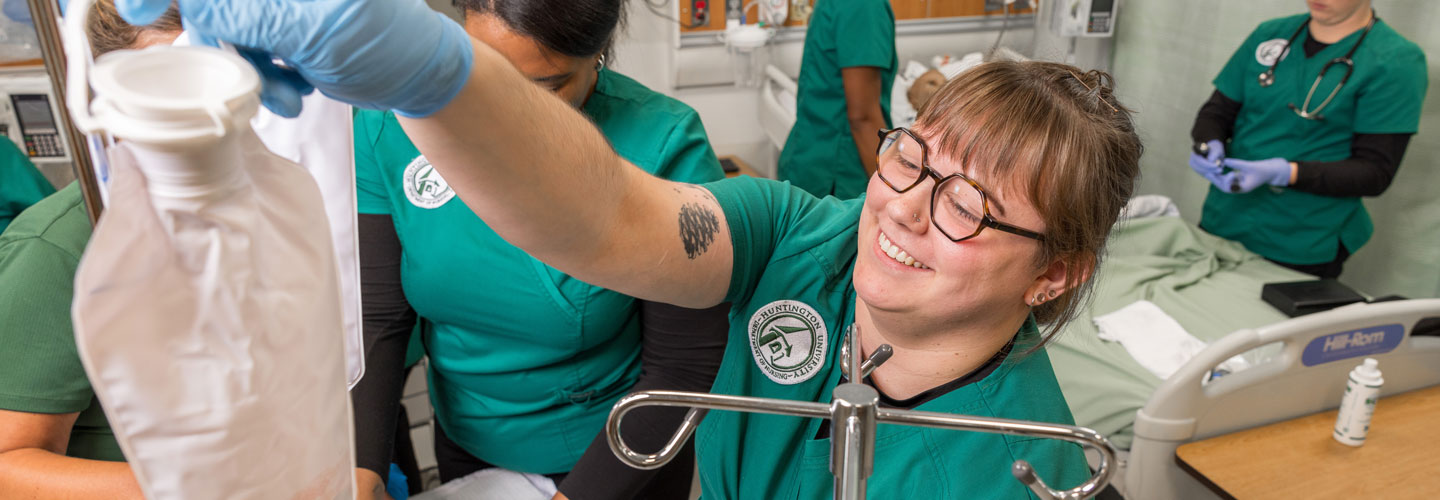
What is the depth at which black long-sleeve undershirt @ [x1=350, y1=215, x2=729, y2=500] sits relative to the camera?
49.4 inches

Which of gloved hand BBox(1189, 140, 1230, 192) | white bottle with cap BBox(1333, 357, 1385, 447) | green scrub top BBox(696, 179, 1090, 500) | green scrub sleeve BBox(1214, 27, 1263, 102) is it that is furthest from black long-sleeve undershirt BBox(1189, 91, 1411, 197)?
green scrub top BBox(696, 179, 1090, 500)

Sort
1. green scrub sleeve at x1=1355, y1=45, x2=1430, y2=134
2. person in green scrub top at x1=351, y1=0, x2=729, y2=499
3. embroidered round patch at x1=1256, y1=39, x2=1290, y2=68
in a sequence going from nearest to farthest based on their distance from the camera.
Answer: person in green scrub top at x1=351, y1=0, x2=729, y2=499, green scrub sleeve at x1=1355, y1=45, x2=1430, y2=134, embroidered round patch at x1=1256, y1=39, x2=1290, y2=68

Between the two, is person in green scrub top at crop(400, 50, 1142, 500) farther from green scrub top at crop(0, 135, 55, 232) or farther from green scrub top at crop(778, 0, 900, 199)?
green scrub top at crop(778, 0, 900, 199)

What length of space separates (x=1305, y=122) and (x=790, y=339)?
7.30 ft

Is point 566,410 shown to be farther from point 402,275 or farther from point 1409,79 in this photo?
point 1409,79

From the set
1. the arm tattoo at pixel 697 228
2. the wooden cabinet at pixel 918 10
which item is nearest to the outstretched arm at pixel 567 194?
the arm tattoo at pixel 697 228

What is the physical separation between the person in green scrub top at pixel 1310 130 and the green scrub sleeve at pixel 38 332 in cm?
279

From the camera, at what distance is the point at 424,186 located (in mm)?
1275

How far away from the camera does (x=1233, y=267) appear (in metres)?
2.74

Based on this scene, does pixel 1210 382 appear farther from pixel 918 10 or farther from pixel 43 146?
pixel 918 10

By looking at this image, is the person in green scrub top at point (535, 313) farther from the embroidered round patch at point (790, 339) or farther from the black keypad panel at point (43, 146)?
the black keypad panel at point (43, 146)

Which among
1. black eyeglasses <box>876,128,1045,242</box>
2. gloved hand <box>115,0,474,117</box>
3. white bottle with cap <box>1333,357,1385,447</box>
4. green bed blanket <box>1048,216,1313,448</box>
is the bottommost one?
green bed blanket <box>1048,216,1313,448</box>

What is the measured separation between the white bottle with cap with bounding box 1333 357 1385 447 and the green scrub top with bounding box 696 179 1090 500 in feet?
3.08

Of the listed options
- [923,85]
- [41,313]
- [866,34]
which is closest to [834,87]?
[866,34]
